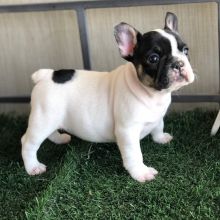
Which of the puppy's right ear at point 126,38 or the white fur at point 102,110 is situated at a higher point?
the puppy's right ear at point 126,38

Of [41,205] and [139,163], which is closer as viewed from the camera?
[41,205]

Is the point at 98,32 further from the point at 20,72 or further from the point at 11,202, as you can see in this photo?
the point at 11,202

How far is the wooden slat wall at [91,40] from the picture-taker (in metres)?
2.19

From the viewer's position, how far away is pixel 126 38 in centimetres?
172

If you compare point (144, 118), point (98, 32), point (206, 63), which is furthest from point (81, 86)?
point (206, 63)

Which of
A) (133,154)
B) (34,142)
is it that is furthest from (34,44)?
(133,154)

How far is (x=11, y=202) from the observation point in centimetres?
184

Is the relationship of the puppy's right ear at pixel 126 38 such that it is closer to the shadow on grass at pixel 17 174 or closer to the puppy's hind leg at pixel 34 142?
the puppy's hind leg at pixel 34 142

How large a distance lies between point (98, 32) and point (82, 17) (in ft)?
0.60

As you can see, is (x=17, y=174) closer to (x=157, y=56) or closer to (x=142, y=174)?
(x=142, y=174)

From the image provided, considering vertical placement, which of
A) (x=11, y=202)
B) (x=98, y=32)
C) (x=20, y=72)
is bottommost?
(x=11, y=202)

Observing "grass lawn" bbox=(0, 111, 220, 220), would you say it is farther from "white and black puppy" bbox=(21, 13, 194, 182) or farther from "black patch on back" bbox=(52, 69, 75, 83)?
"black patch on back" bbox=(52, 69, 75, 83)

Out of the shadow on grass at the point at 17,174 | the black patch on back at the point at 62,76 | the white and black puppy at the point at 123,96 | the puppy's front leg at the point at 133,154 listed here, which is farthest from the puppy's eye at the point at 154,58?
the shadow on grass at the point at 17,174

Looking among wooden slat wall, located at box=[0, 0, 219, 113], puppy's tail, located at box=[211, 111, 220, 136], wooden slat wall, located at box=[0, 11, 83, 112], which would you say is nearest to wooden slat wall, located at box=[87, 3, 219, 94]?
wooden slat wall, located at box=[0, 0, 219, 113]
